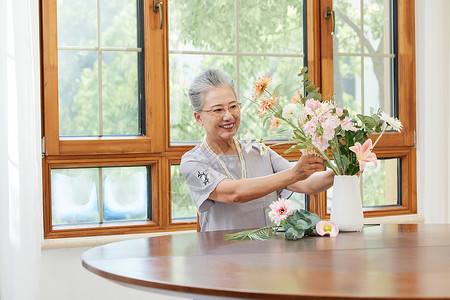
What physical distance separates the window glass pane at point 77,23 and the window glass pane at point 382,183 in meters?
1.76

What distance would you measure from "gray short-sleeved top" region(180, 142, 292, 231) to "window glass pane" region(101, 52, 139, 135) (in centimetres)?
81

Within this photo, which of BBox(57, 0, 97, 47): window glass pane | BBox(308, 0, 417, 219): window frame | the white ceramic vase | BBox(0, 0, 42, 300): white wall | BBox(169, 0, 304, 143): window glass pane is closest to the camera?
the white ceramic vase

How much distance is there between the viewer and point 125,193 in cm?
333

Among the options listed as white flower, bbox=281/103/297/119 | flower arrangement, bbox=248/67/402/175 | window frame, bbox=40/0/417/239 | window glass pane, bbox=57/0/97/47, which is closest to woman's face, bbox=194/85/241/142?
flower arrangement, bbox=248/67/402/175

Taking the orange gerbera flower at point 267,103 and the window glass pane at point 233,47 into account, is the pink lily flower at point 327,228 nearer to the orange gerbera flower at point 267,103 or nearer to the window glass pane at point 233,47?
the orange gerbera flower at point 267,103

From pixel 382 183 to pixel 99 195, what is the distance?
1.78 meters

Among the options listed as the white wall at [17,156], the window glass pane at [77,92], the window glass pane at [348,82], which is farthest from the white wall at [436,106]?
the white wall at [17,156]

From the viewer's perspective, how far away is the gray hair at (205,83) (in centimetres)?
260

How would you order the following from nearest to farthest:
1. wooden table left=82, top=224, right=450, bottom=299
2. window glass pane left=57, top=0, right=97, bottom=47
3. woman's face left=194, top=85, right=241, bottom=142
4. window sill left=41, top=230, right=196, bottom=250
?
wooden table left=82, top=224, right=450, bottom=299
woman's face left=194, top=85, right=241, bottom=142
window sill left=41, top=230, right=196, bottom=250
window glass pane left=57, top=0, right=97, bottom=47

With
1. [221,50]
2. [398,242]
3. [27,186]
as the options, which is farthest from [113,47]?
[398,242]

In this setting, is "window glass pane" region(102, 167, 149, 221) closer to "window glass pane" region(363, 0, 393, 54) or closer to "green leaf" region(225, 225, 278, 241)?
"green leaf" region(225, 225, 278, 241)

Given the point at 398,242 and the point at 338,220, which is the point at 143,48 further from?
the point at 398,242

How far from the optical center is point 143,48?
3.31 meters

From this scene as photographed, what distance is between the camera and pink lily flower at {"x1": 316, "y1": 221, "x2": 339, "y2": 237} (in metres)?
2.12
